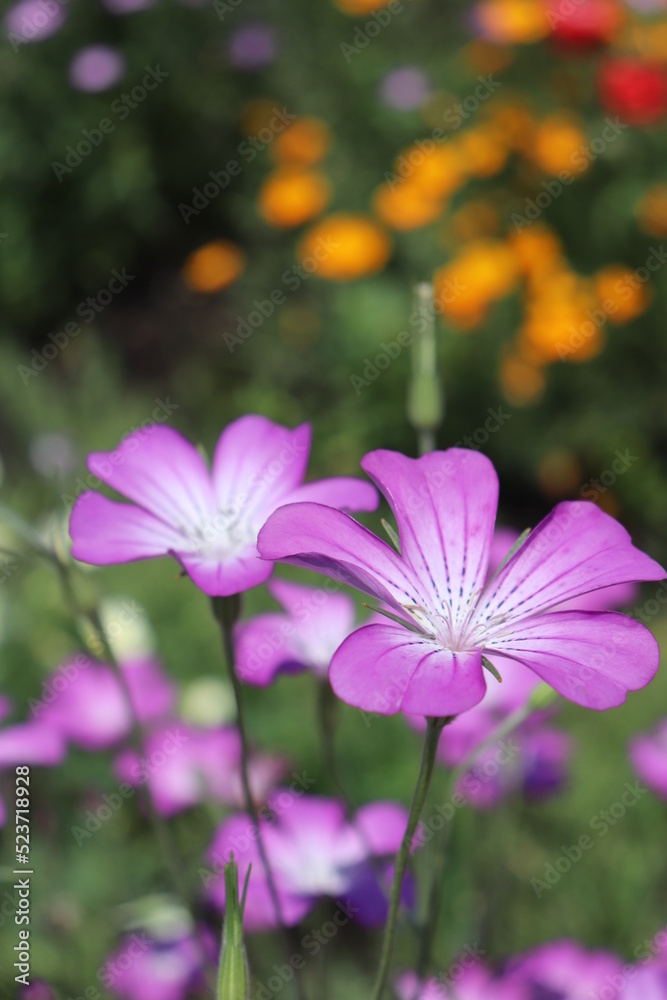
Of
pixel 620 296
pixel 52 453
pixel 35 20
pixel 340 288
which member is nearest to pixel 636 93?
pixel 620 296

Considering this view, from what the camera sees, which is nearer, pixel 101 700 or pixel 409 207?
pixel 101 700

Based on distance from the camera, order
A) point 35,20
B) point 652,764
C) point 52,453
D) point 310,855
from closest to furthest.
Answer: point 310,855
point 652,764
point 52,453
point 35,20

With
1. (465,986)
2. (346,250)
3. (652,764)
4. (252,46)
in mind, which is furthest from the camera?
(252,46)

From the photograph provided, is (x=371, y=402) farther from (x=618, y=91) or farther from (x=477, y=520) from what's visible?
(x=477, y=520)

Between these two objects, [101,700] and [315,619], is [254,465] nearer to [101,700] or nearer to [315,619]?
[315,619]

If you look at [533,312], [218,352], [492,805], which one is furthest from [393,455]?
[218,352]

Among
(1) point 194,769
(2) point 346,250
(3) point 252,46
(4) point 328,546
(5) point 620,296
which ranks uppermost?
(4) point 328,546

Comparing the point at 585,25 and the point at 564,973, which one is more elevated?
the point at 585,25
